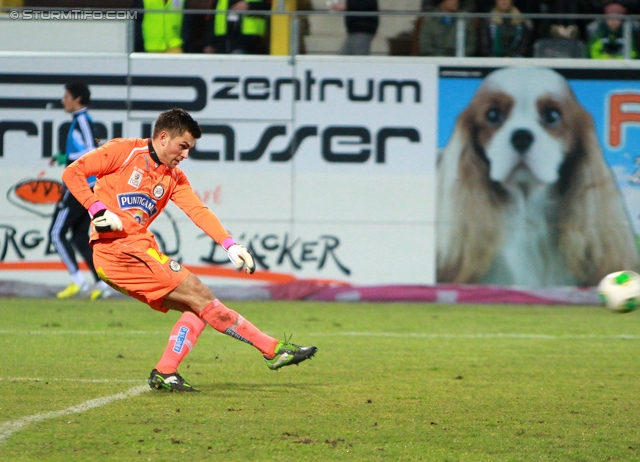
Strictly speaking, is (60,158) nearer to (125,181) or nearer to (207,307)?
(125,181)

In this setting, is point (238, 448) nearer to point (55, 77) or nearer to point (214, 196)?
point (214, 196)

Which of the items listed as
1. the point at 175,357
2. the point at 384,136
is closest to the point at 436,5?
the point at 384,136

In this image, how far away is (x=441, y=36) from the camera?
13180 mm

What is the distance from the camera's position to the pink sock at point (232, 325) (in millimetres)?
6262

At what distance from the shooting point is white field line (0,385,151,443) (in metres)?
4.93

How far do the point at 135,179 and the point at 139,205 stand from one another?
0.55ft

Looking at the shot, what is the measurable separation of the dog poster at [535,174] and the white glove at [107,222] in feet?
25.4

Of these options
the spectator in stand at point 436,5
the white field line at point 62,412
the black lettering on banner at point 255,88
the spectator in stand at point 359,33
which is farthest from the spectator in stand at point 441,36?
the white field line at point 62,412

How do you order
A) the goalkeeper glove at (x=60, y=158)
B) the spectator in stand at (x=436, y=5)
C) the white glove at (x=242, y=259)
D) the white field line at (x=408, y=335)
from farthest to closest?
the spectator in stand at (x=436, y=5) < the goalkeeper glove at (x=60, y=158) < the white field line at (x=408, y=335) < the white glove at (x=242, y=259)

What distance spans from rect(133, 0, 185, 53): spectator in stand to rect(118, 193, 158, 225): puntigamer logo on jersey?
719 cm

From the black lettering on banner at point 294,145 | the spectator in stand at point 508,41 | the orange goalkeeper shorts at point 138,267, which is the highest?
the spectator in stand at point 508,41

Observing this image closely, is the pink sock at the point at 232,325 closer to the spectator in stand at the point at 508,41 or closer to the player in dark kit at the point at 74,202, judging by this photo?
the player in dark kit at the point at 74,202

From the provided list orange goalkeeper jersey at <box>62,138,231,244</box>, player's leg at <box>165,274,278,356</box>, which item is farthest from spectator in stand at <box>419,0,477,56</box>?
player's leg at <box>165,274,278,356</box>

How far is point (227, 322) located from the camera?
6.30m
